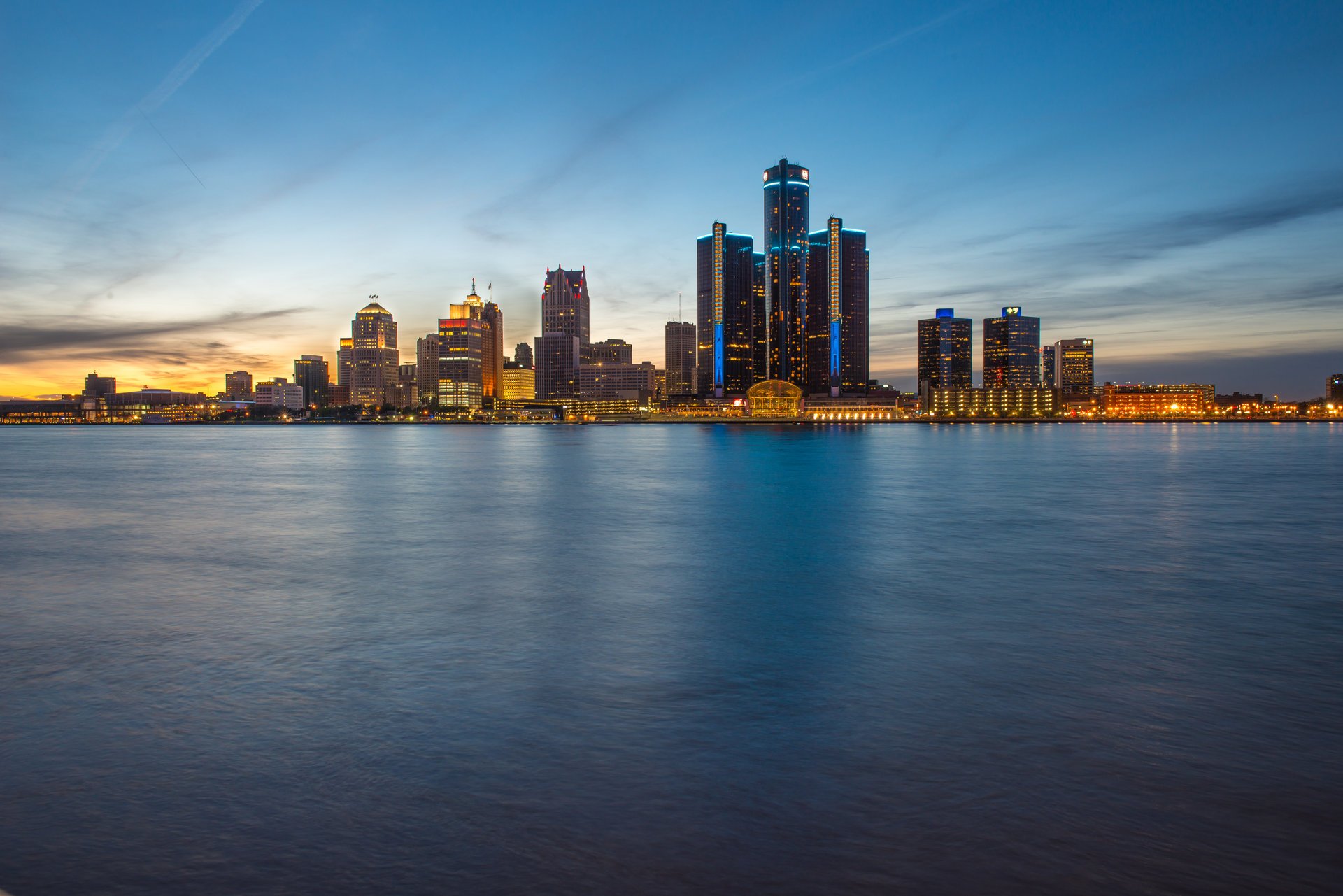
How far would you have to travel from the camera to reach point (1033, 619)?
17.3 meters

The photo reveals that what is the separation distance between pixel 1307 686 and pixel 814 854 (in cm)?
1022

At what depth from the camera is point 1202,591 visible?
2081 centimetres

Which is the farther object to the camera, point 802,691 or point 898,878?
point 802,691

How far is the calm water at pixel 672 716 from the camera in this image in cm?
739

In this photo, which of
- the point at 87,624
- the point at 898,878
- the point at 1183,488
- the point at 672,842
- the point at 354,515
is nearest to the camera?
the point at 898,878

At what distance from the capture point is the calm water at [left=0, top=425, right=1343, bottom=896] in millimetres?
7391

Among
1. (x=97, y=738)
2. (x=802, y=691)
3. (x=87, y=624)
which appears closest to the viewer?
(x=97, y=738)

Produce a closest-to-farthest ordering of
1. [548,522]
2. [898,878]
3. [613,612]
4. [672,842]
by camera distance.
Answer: [898,878]
[672,842]
[613,612]
[548,522]

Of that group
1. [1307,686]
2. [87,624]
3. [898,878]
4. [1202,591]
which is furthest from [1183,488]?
[87,624]

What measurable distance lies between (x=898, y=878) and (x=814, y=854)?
787mm

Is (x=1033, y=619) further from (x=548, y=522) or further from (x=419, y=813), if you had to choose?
(x=548, y=522)

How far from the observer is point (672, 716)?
1122 cm

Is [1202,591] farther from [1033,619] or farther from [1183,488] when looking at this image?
[1183,488]

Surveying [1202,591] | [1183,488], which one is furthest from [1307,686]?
[1183,488]
